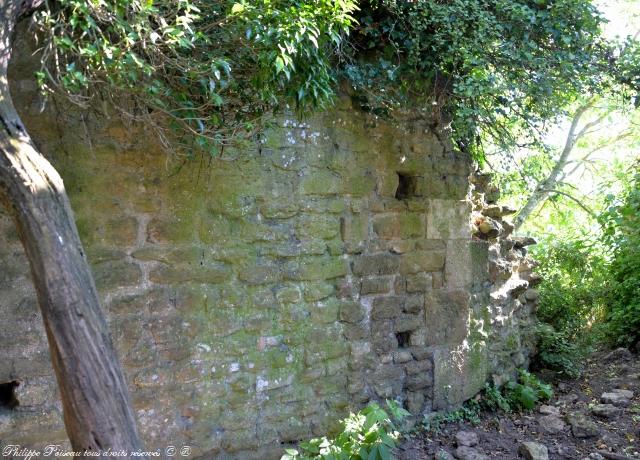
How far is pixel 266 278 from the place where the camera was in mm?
3355

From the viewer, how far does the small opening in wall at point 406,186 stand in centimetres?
409

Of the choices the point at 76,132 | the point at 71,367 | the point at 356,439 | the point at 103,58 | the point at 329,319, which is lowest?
the point at 356,439

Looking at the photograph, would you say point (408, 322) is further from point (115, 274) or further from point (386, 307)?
point (115, 274)

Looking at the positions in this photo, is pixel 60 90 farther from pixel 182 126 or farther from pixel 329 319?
pixel 329 319

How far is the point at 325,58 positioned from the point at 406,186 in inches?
53.9

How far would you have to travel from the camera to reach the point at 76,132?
2807 millimetres

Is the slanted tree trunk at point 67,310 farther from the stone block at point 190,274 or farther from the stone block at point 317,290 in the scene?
the stone block at point 317,290

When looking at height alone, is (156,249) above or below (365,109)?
below

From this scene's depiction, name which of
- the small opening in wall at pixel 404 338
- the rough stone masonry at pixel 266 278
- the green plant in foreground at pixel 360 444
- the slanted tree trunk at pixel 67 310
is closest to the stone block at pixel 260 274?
the rough stone masonry at pixel 266 278

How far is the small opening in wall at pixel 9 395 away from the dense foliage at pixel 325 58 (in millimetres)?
1328

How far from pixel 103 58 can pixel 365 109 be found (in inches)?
72.5

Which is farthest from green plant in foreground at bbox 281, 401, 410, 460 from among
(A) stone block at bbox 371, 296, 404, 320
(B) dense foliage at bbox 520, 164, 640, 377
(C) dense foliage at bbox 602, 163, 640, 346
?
(C) dense foliage at bbox 602, 163, 640, 346

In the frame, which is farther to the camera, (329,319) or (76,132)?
(329,319)

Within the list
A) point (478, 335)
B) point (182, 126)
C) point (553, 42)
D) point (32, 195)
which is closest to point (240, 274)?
point (182, 126)
